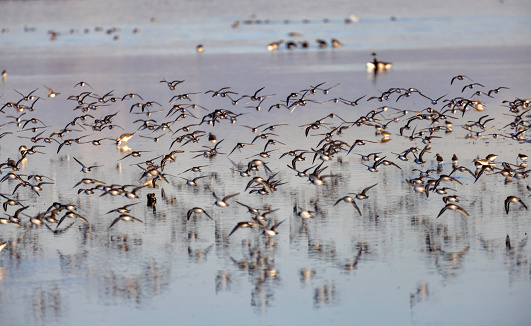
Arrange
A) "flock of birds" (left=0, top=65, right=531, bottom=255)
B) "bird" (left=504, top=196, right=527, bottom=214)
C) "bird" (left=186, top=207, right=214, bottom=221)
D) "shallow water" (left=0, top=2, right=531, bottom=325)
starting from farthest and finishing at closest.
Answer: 1. "flock of birds" (left=0, top=65, right=531, bottom=255)
2. "bird" (left=504, top=196, right=527, bottom=214)
3. "bird" (left=186, top=207, right=214, bottom=221)
4. "shallow water" (left=0, top=2, right=531, bottom=325)

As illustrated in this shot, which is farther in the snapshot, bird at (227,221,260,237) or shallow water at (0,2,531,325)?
bird at (227,221,260,237)

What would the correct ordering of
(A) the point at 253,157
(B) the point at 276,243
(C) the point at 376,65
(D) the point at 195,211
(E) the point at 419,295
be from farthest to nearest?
(C) the point at 376,65
(A) the point at 253,157
(D) the point at 195,211
(B) the point at 276,243
(E) the point at 419,295

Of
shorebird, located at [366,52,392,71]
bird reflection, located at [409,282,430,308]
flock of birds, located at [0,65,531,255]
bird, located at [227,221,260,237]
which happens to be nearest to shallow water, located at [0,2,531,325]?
bird reflection, located at [409,282,430,308]

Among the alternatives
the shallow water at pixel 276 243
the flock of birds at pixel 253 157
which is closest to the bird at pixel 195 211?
the flock of birds at pixel 253 157

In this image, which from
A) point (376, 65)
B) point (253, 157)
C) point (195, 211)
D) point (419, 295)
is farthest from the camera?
point (376, 65)

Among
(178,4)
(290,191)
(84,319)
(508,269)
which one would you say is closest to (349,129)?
(290,191)

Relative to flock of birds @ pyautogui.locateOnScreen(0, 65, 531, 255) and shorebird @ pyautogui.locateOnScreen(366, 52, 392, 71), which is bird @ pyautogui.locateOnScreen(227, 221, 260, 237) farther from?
shorebird @ pyautogui.locateOnScreen(366, 52, 392, 71)

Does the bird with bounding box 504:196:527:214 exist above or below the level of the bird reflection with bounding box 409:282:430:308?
above

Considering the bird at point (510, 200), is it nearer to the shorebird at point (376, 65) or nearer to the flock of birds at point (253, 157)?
the flock of birds at point (253, 157)

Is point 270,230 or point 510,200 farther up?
point 510,200

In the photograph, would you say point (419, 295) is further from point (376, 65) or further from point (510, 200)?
point (376, 65)

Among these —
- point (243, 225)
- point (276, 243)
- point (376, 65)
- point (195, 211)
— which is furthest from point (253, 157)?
point (376, 65)

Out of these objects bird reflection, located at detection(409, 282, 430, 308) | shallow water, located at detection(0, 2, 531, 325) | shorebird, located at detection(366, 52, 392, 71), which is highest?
shorebird, located at detection(366, 52, 392, 71)

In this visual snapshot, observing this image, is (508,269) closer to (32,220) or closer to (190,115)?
(32,220)
